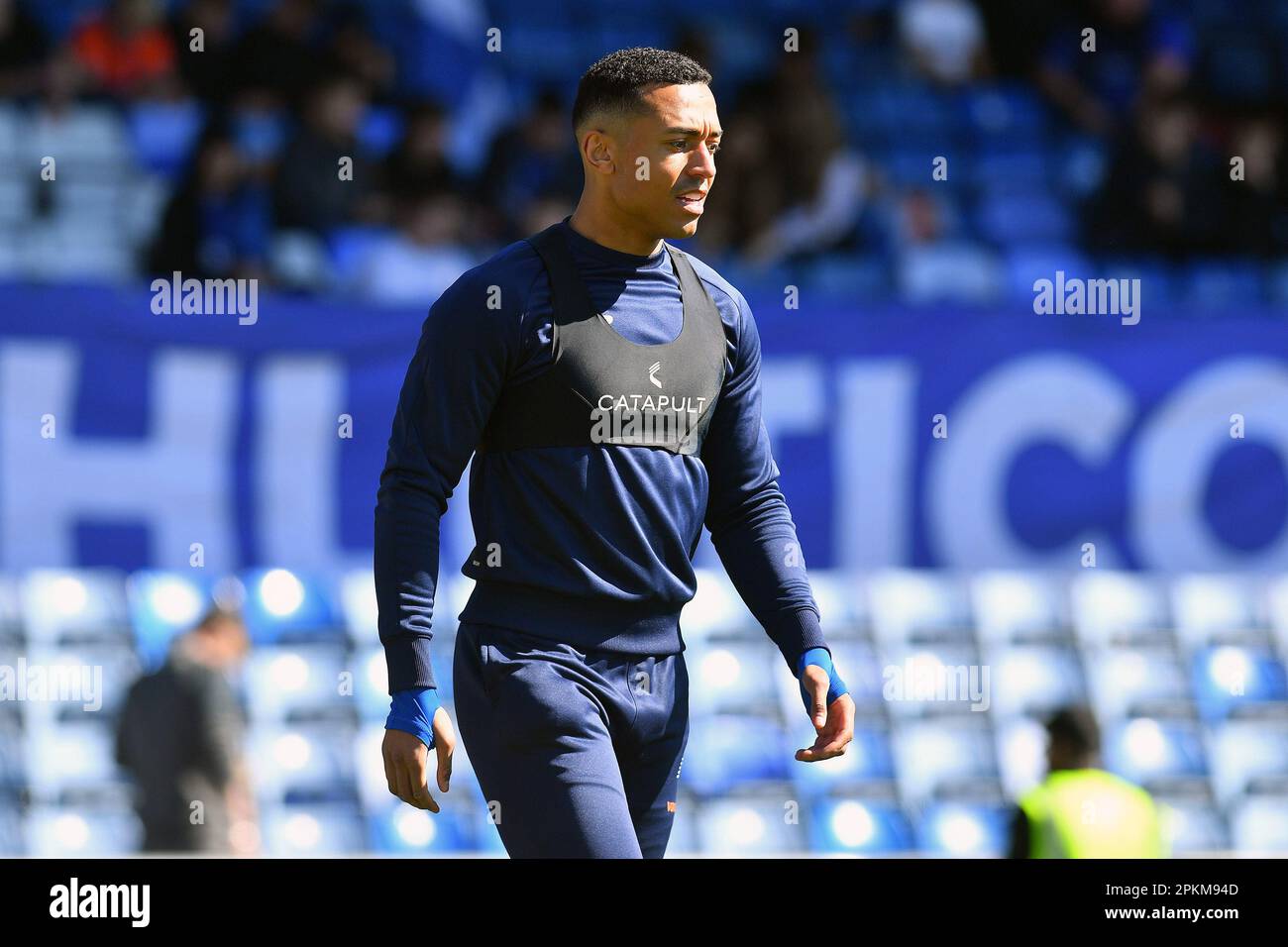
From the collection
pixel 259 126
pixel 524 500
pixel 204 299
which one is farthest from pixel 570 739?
pixel 259 126

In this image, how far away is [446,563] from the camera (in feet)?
22.3

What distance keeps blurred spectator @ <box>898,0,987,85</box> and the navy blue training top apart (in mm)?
7156

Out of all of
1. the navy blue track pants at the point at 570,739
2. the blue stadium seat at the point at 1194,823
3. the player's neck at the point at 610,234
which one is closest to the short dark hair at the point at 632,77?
the player's neck at the point at 610,234

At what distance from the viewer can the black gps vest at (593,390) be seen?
10.8 ft

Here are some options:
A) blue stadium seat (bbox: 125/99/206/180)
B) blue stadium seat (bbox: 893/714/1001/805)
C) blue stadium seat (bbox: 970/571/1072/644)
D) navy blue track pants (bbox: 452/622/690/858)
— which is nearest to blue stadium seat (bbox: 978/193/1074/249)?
blue stadium seat (bbox: 970/571/1072/644)

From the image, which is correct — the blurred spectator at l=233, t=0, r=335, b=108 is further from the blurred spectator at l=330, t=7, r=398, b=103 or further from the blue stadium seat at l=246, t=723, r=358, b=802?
the blue stadium seat at l=246, t=723, r=358, b=802

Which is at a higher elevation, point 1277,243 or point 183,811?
point 1277,243

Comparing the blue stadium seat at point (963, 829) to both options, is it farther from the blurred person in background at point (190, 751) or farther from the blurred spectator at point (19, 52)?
the blurred spectator at point (19, 52)

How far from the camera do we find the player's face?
10.9ft

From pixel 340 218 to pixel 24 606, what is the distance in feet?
7.56

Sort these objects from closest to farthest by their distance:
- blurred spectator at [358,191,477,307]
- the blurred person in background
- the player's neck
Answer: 1. the player's neck
2. the blurred person in background
3. blurred spectator at [358,191,477,307]
